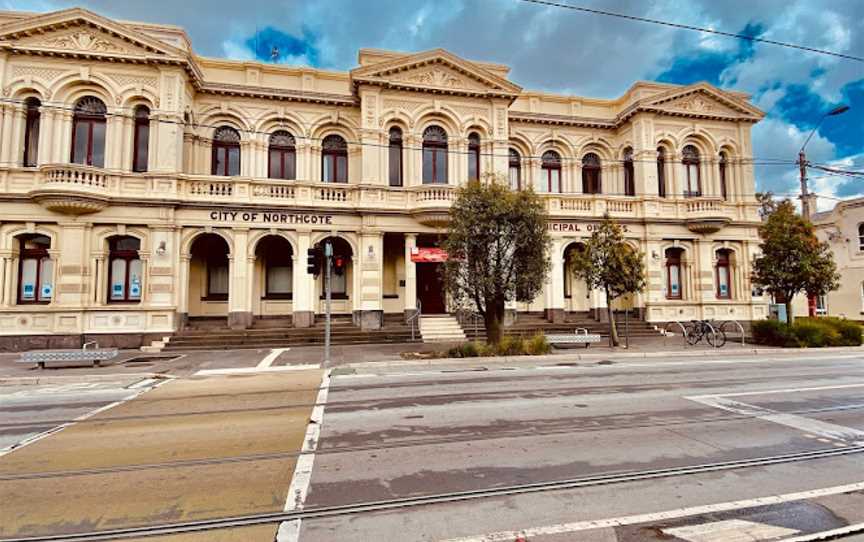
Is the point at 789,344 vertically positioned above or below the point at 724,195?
below

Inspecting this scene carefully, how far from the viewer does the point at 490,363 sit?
44.8ft

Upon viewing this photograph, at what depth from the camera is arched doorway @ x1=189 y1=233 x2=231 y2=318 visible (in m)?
20.1

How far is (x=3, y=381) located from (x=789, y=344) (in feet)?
84.3

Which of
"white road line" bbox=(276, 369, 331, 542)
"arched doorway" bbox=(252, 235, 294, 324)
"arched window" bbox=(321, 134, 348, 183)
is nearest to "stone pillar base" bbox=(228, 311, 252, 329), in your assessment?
"arched doorway" bbox=(252, 235, 294, 324)

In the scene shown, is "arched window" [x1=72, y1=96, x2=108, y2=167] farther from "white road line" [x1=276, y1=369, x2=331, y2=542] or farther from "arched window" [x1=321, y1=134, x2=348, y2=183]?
"white road line" [x1=276, y1=369, x2=331, y2=542]

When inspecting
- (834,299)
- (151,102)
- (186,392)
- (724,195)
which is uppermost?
(151,102)

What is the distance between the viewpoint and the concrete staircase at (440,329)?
18812 millimetres

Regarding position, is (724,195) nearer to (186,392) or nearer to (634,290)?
(634,290)

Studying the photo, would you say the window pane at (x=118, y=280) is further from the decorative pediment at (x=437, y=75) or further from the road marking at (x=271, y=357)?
the decorative pediment at (x=437, y=75)

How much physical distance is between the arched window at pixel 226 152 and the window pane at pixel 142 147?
8.98 ft

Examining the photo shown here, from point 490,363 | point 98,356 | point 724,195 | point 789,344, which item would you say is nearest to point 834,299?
point 724,195

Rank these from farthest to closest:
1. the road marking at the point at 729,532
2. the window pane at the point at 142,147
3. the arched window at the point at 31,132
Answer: the window pane at the point at 142,147 → the arched window at the point at 31,132 → the road marking at the point at 729,532

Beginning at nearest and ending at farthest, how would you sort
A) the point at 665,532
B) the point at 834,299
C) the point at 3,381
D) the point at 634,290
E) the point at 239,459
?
the point at 665,532 → the point at 239,459 → the point at 3,381 → the point at 634,290 → the point at 834,299

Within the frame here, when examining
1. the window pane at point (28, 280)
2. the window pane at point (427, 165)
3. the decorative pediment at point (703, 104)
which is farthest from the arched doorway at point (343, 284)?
the decorative pediment at point (703, 104)
